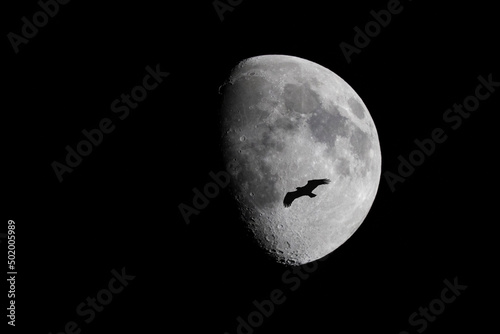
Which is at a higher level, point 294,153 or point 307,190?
point 294,153

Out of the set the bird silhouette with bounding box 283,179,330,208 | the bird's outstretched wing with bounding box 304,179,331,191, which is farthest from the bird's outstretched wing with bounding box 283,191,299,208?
the bird's outstretched wing with bounding box 304,179,331,191

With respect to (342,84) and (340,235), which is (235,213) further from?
(342,84)

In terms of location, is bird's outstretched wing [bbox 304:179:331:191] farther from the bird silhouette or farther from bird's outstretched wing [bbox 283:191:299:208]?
bird's outstretched wing [bbox 283:191:299:208]

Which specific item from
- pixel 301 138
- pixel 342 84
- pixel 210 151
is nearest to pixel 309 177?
→ pixel 301 138

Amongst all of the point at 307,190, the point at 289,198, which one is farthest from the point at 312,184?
the point at 289,198

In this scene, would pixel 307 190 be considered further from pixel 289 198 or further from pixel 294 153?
pixel 294 153

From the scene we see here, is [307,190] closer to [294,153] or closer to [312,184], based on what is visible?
[312,184]
